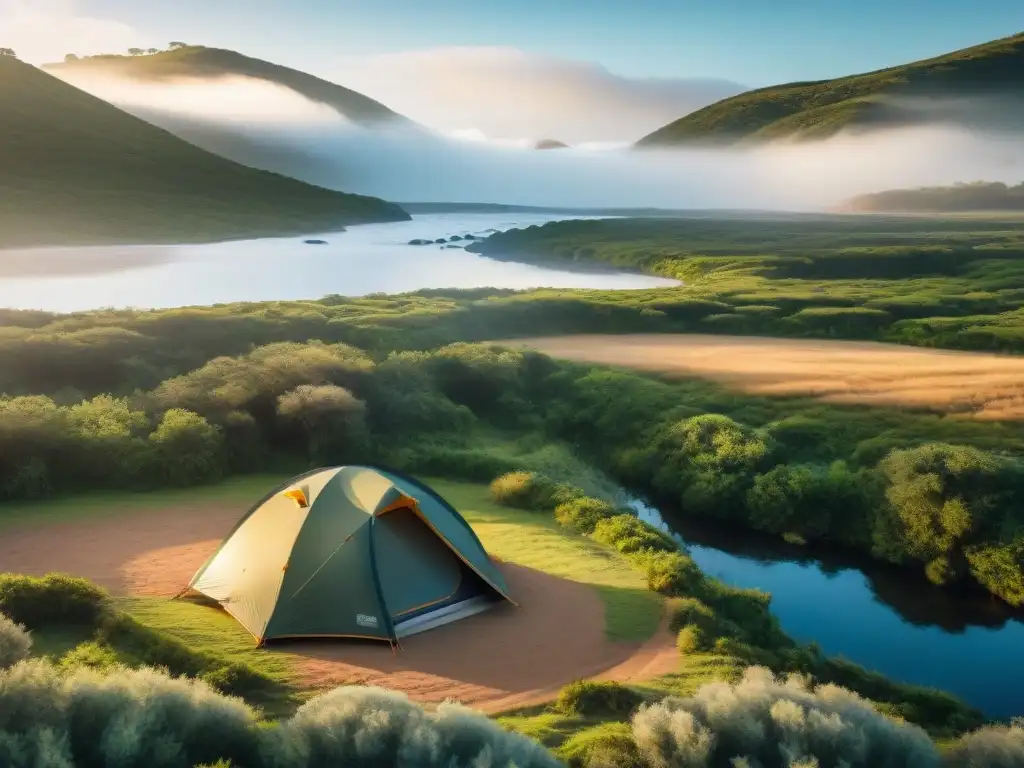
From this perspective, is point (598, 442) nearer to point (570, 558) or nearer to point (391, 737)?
point (570, 558)

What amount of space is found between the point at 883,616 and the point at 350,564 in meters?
14.3

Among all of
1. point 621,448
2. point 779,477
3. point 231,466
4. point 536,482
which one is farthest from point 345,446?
point 779,477

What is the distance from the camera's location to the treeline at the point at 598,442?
1069 inches

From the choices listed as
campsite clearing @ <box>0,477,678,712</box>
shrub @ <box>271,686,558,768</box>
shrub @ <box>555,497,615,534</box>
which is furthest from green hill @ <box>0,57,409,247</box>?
shrub @ <box>271,686,558,768</box>

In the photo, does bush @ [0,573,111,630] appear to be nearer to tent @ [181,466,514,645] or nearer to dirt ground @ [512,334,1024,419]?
tent @ [181,466,514,645]

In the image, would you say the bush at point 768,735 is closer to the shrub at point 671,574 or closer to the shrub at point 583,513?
the shrub at point 671,574

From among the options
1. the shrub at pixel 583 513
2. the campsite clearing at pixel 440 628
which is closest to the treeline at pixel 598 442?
the campsite clearing at pixel 440 628

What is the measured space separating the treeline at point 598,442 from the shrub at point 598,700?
48.1 ft

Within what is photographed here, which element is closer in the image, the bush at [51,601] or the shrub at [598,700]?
the shrub at [598,700]

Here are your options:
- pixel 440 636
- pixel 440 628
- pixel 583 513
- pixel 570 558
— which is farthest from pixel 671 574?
pixel 440 636

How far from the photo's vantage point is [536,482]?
27.8m

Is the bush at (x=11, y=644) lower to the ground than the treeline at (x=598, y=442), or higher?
higher

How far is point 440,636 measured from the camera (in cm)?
1842

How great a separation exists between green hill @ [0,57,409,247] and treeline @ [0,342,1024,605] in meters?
99.7
